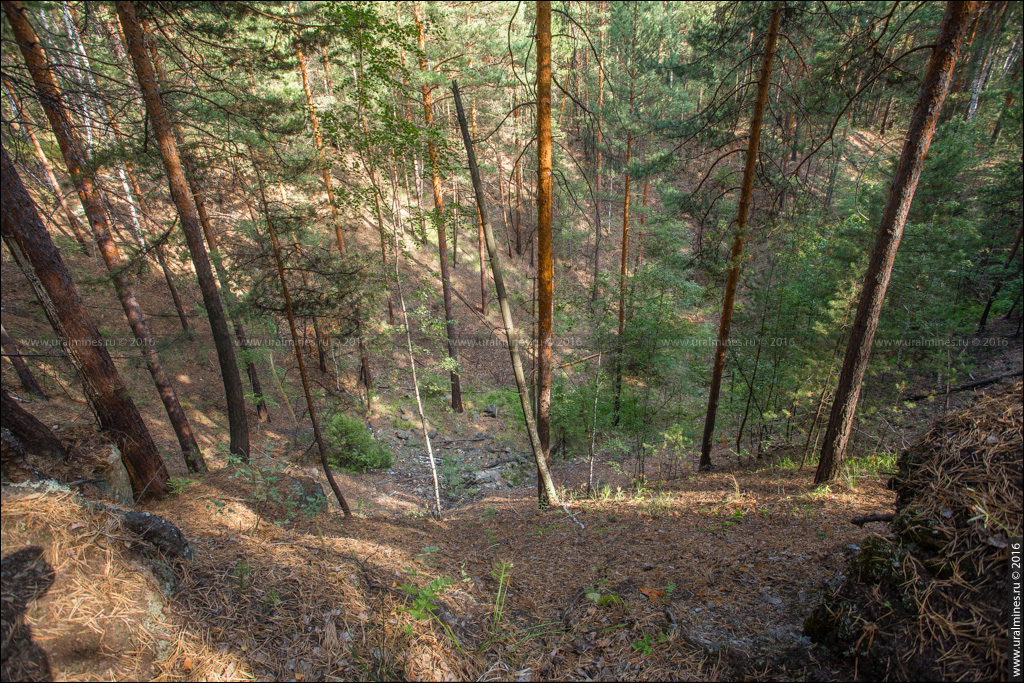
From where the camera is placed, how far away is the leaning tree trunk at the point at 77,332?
4.42 m

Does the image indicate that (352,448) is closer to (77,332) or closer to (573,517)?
(573,517)

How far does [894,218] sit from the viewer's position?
518cm

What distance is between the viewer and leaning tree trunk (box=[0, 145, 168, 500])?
4418 millimetres

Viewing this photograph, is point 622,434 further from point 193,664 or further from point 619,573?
point 193,664

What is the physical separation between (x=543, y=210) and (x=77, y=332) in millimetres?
6141

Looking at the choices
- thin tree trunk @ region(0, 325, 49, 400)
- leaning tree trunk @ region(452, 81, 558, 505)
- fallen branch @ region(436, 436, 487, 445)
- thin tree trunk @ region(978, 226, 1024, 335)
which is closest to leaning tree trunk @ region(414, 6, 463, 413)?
leaning tree trunk @ region(452, 81, 558, 505)

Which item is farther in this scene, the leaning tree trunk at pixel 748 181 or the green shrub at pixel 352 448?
the green shrub at pixel 352 448

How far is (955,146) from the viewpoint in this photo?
13.5 metres

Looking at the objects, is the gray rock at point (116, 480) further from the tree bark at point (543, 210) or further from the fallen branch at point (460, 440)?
the fallen branch at point (460, 440)

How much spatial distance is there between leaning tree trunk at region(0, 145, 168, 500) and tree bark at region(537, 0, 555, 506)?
5.57 metres

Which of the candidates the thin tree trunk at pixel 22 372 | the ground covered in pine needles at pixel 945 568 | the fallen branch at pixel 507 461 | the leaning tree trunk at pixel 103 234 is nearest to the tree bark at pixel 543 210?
the ground covered in pine needles at pixel 945 568

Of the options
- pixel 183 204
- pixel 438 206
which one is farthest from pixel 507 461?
pixel 183 204

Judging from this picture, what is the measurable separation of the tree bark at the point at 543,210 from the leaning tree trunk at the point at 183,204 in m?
5.73

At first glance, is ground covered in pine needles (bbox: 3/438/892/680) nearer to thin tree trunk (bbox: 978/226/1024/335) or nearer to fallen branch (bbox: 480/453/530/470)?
fallen branch (bbox: 480/453/530/470)
